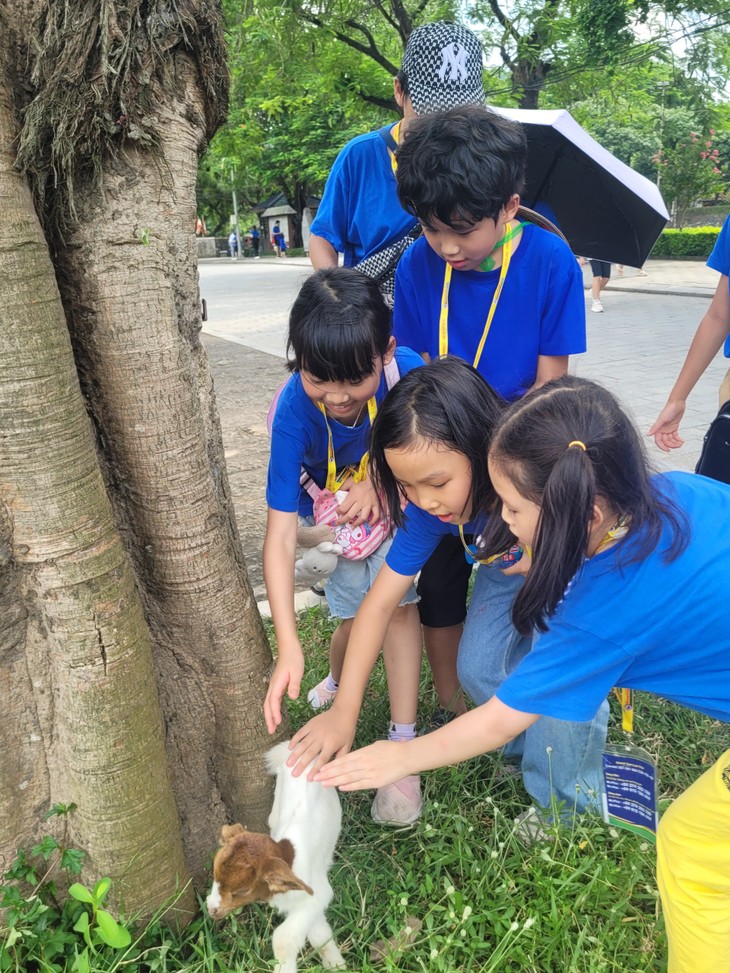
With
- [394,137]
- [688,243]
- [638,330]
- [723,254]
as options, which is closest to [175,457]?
[394,137]

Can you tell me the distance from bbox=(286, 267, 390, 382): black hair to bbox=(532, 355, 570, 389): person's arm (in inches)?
20.4

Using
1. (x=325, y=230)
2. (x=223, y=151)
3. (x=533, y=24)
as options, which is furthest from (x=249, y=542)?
(x=223, y=151)

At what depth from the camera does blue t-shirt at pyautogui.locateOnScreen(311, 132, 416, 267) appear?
8.59ft

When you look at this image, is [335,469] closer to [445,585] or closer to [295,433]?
[295,433]

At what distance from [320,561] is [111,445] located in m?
0.83

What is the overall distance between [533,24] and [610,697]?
14.2m

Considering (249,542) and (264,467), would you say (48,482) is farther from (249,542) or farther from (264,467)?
(264,467)

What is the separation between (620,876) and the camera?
197 centimetres

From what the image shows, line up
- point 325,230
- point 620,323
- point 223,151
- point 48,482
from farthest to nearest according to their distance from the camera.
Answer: point 223,151 < point 620,323 < point 325,230 < point 48,482

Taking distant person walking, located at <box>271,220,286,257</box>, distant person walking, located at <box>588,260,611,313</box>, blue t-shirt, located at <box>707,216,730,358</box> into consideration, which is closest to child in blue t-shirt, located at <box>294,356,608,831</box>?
blue t-shirt, located at <box>707,216,730,358</box>

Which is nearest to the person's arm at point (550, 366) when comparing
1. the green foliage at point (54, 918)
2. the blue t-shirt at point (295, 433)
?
the blue t-shirt at point (295, 433)

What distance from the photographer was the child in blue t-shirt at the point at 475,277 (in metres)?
2.01

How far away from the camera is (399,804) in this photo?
2.19 metres

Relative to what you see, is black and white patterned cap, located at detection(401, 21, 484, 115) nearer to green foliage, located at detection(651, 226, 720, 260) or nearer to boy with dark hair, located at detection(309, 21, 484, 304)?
boy with dark hair, located at detection(309, 21, 484, 304)
